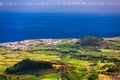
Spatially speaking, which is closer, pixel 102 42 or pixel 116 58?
pixel 116 58

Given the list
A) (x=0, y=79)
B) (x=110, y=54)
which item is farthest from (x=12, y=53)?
(x=0, y=79)

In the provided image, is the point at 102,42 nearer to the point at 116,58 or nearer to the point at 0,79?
the point at 116,58

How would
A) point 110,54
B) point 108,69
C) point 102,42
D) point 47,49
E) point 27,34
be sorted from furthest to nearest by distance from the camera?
point 27,34 < point 102,42 < point 47,49 < point 110,54 < point 108,69

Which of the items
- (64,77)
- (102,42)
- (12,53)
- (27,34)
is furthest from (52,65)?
(27,34)

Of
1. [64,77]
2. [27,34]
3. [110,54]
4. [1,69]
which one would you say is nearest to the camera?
[64,77]

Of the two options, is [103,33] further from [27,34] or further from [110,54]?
[110,54]

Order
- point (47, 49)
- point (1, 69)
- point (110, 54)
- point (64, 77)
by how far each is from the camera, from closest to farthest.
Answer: point (64, 77) → point (1, 69) → point (110, 54) → point (47, 49)

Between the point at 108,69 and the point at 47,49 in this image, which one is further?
the point at 47,49

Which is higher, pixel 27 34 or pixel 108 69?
pixel 27 34

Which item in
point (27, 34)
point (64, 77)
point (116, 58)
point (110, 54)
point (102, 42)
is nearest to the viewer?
point (64, 77)
